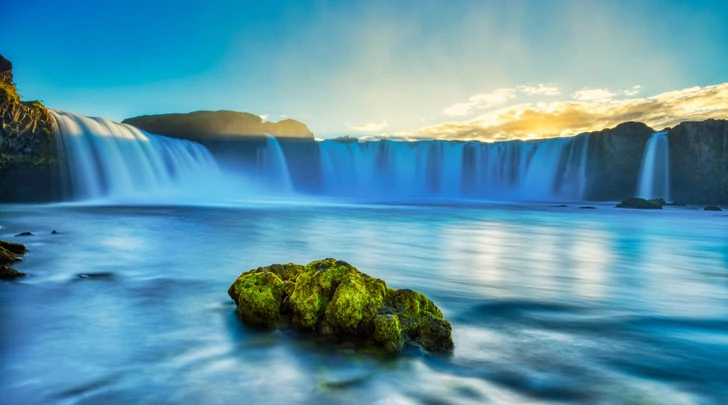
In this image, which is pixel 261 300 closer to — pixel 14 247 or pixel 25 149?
pixel 14 247

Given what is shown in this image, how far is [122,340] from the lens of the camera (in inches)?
188

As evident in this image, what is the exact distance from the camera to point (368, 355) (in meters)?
4.19

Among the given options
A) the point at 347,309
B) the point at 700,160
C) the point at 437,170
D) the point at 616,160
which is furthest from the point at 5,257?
the point at 437,170

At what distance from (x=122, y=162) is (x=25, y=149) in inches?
286

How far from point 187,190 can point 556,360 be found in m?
37.7

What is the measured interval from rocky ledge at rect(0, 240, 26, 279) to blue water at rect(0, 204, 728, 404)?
9.4 inches

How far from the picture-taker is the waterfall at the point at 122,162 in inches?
1097

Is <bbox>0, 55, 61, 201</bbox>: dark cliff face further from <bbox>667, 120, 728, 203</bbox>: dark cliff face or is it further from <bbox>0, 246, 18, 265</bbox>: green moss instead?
<bbox>667, 120, 728, 203</bbox>: dark cliff face

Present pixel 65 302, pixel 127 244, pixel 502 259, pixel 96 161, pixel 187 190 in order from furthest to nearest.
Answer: pixel 187 190 < pixel 96 161 < pixel 127 244 < pixel 502 259 < pixel 65 302

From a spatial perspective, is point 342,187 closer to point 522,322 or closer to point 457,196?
point 457,196

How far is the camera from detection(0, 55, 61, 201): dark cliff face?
23.3 meters

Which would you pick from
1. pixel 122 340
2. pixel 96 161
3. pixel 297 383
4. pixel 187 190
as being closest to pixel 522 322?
pixel 297 383

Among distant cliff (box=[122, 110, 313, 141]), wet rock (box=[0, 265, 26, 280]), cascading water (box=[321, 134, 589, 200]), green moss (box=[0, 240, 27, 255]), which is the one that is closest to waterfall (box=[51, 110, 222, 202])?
distant cliff (box=[122, 110, 313, 141])

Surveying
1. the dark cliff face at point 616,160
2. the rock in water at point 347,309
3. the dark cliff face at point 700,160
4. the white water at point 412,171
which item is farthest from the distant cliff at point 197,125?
the rock in water at point 347,309
